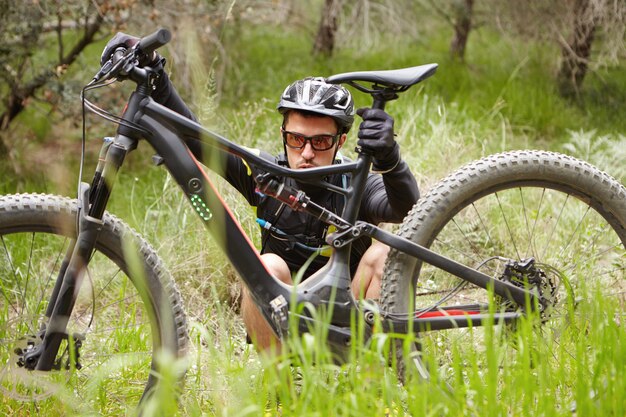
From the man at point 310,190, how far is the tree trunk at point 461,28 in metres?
4.65

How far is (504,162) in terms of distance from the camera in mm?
2590

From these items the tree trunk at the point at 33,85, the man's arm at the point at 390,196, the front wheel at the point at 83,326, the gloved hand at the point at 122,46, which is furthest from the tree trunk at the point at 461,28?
the front wheel at the point at 83,326

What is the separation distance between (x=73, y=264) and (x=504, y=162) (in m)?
1.40

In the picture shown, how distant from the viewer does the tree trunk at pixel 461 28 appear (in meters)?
7.11

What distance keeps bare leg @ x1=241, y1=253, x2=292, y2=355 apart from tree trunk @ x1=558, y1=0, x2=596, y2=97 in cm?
403

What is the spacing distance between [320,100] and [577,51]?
459 cm

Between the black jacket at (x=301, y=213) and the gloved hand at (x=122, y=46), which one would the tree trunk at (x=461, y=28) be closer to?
the black jacket at (x=301, y=213)

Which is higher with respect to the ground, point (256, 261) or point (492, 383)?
point (256, 261)

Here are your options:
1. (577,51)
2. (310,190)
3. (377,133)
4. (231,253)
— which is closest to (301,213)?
(310,190)

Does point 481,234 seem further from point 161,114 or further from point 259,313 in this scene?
point 161,114

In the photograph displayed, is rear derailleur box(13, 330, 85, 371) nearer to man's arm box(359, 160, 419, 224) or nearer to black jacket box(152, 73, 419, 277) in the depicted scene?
black jacket box(152, 73, 419, 277)

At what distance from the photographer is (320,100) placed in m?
2.73

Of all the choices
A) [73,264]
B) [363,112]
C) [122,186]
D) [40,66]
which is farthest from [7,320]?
[40,66]

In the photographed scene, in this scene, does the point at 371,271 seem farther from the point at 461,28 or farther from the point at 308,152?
the point at 461,28
